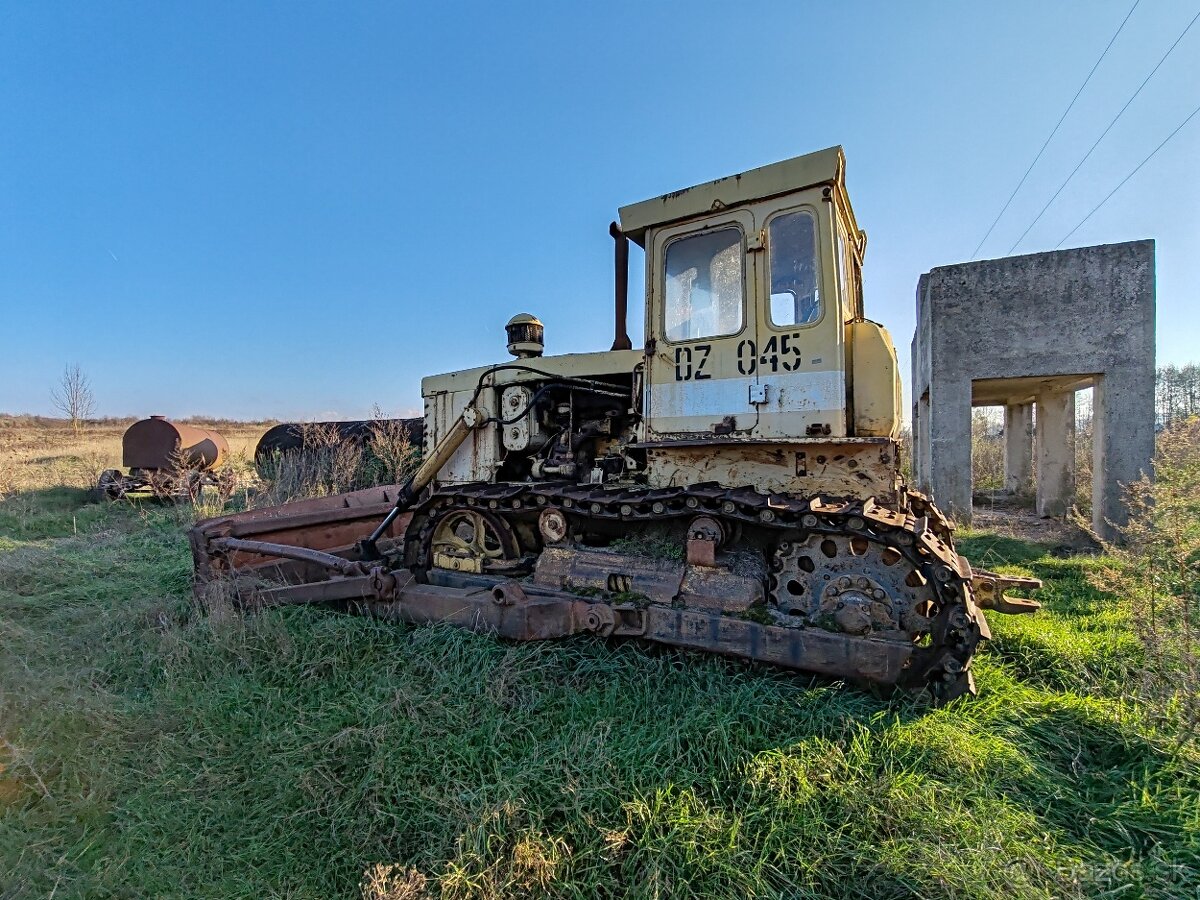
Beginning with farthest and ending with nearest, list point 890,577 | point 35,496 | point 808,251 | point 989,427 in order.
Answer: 1. point 989,427
2. point 35,496
3. point 808,251
4. point 890,577

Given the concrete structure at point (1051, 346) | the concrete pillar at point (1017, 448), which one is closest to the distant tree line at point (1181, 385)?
the concrete pillar at point (1017, 448)

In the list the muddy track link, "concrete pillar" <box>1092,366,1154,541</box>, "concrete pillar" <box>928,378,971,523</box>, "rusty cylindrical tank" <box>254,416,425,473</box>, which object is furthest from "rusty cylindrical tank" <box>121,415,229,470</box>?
"concrete pillar" <box>1092,366,1154,541</box>

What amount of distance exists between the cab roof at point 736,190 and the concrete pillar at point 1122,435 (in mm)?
7617

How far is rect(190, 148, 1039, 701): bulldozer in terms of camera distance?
314 centimetres

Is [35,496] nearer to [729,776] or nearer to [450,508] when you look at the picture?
[450,508]

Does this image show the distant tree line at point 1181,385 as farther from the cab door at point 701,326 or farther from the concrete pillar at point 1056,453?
the cab door at point 701,326

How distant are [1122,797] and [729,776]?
5.49ft

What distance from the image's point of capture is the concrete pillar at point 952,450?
896cm

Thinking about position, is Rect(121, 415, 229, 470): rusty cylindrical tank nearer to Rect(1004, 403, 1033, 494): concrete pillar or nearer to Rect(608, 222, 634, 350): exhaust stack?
Rect(608, 222, 634, 350): exhaust stack

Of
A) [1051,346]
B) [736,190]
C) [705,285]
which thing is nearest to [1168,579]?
[705,285]

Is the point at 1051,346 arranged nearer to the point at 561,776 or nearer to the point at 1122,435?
the point at 1122,435

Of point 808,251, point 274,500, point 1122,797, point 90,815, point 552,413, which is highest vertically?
point 808,251

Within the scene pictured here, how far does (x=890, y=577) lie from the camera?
318 cm

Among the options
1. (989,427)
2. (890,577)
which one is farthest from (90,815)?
(989,427)
